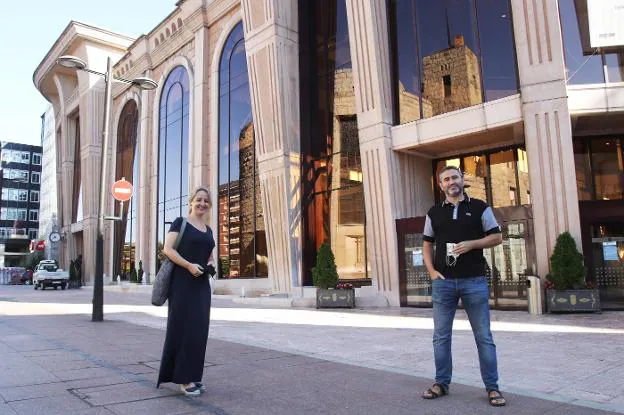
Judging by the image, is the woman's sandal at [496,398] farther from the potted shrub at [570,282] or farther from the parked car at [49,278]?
the parked car at [49,278]

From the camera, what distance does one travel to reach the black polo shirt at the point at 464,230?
431 centimetres

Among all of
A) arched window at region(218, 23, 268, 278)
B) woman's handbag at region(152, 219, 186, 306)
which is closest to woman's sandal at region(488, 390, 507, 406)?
woman's handbag at region(152, 219, 186, 306)

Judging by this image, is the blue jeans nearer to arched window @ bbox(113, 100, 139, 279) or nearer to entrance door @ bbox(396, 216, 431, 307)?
entrance door @ bbox(396, 216, 431, 307)

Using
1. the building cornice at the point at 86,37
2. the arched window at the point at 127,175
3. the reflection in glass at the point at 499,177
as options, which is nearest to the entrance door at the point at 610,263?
the reflection in glass at the point at 499,177

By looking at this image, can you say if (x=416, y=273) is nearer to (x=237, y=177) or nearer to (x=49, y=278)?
(x=237, y=177)

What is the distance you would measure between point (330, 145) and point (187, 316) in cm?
1587

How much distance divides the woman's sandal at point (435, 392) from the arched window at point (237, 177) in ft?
60.6

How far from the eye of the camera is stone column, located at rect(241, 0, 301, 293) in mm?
19391

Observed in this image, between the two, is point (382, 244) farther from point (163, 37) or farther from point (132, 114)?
point (132, 114)

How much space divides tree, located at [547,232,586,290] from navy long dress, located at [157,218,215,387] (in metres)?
10.1

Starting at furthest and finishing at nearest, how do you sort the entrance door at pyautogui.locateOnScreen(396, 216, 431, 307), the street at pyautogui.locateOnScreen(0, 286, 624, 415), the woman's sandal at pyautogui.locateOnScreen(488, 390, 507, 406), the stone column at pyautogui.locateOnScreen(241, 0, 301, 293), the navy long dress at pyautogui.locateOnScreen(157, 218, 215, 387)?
1. the stone column at pyautogui.locateOnScreen(241, 0, 301, 293)
2. the entrance door at pyautogui.locateOnScreen(396, 216, 431, 307)
3. the navy long dress at pyautogui.locateOnScreen(157, 218, 215, 387)
4. the street at pyautogui.locateOnScreen(0, 286, 624, 415)
5. the woman's sandal at pyautogui.locateOnScreen(488, 390, 507, 406)

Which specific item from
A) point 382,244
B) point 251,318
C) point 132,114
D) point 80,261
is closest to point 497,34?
point 382,244

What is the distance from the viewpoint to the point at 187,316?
4.63m

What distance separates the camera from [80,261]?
41.0 m
